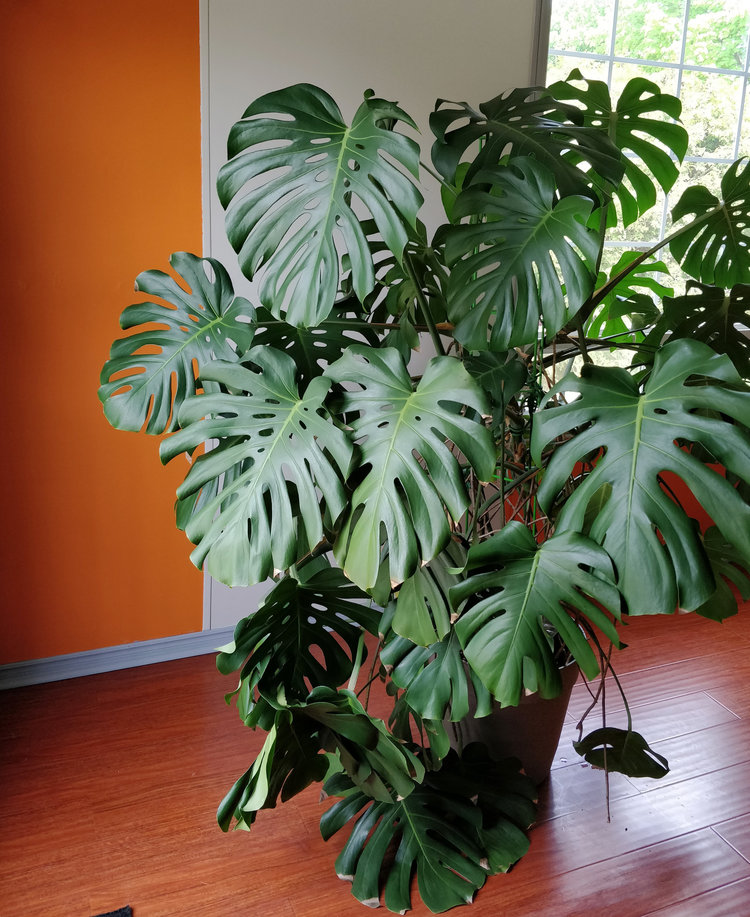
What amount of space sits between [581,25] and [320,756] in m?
2.42

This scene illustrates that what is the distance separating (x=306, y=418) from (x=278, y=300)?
22 cm

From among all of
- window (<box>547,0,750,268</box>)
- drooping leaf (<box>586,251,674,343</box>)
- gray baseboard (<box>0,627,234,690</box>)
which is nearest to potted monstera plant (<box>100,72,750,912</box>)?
drooping leaf (<box>586,251,674,343</box>)

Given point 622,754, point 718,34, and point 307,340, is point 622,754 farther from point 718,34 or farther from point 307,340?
point 718,34

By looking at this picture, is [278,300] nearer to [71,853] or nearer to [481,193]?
[481,193]

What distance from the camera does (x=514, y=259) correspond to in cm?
146

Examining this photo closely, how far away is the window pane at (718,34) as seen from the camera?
296cm

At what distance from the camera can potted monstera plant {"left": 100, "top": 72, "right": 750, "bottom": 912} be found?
1339mm

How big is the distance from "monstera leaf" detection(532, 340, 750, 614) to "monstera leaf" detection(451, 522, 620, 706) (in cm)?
8

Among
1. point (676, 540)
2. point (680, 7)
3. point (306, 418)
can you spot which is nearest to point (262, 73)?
point (306, 418)

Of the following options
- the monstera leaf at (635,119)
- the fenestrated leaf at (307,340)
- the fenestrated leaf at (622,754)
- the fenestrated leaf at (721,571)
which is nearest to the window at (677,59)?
the monstera leaf at (635,119)

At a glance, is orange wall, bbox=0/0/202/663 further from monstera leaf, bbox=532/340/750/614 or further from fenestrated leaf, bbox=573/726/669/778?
monstera leaf, bbox=532/340/750/614

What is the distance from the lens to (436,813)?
6.03ft

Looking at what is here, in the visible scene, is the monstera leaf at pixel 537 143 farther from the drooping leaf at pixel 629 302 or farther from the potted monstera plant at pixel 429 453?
the drooping leaf at pixel 629 302

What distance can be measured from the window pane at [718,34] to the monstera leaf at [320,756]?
260 cm
